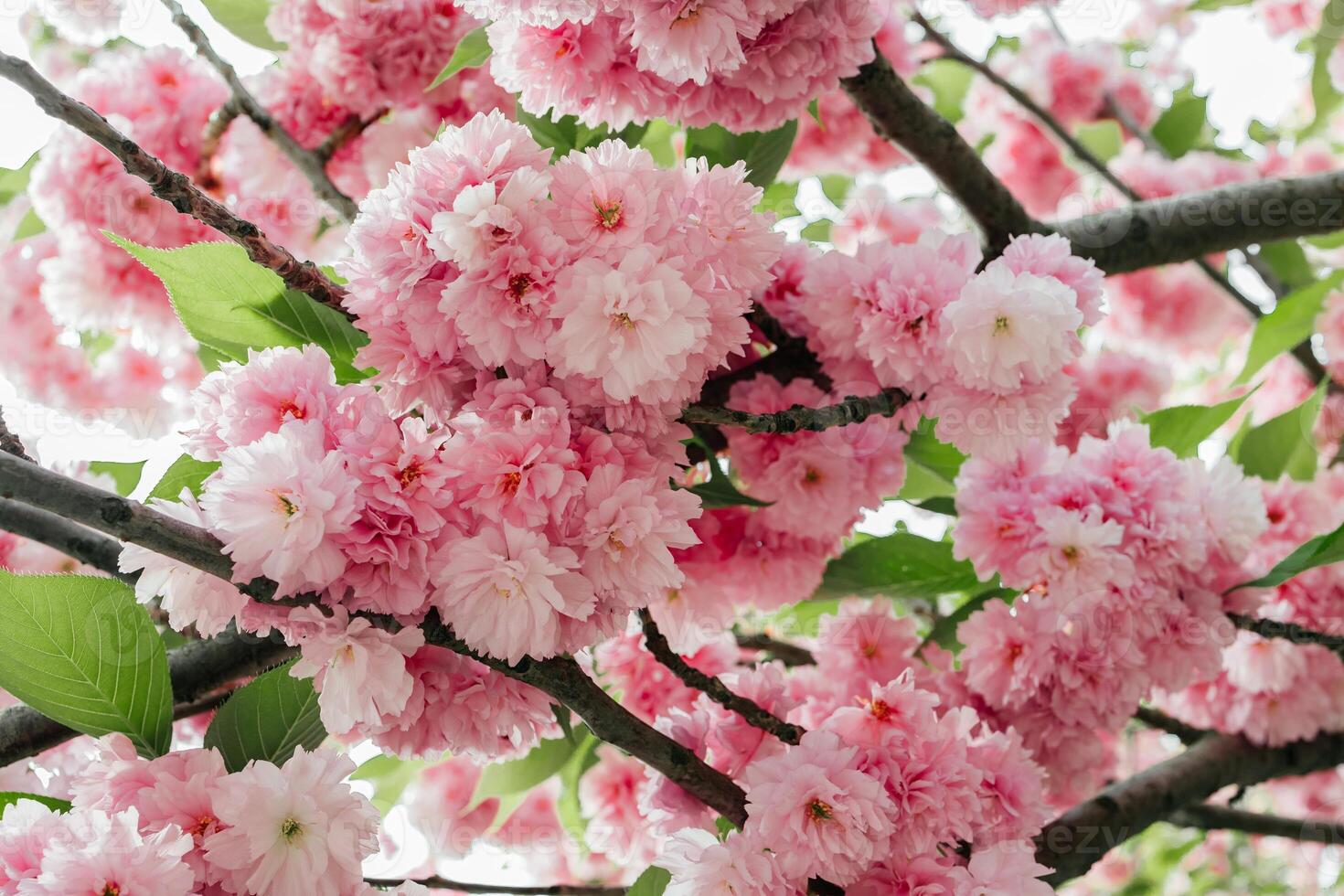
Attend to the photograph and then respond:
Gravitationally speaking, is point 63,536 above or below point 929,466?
below

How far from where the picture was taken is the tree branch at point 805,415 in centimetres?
86

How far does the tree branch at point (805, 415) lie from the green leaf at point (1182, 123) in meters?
1.91

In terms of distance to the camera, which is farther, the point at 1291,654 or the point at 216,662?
the point at 1291,654

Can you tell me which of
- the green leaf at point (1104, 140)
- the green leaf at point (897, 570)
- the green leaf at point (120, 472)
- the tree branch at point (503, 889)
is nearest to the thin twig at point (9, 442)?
the tree branch at point (503, 889)

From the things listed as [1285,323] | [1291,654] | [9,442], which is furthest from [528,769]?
[1285,323]

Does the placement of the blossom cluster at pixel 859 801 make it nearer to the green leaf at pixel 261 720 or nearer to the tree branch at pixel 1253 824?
the green leaf at pixel 261 720

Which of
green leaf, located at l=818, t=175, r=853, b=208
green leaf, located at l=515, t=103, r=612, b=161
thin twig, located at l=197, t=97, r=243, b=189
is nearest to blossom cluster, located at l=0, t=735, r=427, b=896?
green leaf, located at l=515, t=103, r=612, b=161

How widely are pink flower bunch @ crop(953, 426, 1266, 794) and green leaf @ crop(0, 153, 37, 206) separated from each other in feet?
5.34

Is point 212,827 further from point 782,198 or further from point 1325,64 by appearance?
point 1325,64

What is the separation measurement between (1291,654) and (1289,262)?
1.08m

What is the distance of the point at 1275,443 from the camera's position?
1.81 m

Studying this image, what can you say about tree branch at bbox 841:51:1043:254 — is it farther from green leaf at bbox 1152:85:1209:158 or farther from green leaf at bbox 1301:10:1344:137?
green leaf at bbox 1301:10:1344:137

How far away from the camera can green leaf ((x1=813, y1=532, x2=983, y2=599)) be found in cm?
143

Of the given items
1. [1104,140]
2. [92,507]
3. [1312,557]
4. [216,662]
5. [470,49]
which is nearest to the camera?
[92,507]
